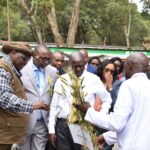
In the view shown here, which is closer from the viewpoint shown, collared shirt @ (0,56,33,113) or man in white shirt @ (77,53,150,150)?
man in white shirt @ (77,53,150,150)

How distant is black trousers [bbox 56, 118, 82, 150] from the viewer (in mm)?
5953

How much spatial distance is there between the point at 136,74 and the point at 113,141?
0.77 meters

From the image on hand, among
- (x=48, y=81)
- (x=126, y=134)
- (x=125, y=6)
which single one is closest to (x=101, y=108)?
(x=48, y=81)

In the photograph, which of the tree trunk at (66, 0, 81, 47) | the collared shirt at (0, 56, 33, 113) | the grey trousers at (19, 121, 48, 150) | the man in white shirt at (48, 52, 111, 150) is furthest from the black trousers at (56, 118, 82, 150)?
the tree trunk at (66, 0, 81, 47)

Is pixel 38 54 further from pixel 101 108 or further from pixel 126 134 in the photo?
pixel 126 134

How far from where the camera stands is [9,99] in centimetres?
496

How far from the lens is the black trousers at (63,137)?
595 cm

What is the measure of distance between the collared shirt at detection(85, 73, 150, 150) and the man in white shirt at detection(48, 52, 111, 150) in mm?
1449

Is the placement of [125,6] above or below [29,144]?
above

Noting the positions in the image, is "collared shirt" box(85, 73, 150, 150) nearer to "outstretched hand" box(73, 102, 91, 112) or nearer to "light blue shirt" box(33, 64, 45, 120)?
"outstretched hand" box(73, 102, 91, 112)

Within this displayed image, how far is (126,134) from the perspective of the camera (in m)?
4.21

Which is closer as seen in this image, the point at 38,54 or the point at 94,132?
the point at 94,132

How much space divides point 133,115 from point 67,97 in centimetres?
163

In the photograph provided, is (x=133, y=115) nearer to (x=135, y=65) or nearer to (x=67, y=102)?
(x=135, y=65)
